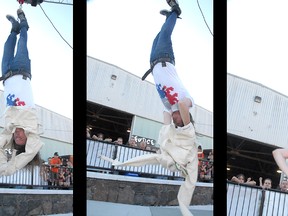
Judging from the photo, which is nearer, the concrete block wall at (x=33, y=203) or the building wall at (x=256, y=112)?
the building wall at (x=256, y=112)

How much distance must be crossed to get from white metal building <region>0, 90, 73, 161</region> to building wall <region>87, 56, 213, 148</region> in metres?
0.34

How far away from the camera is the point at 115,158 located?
4781 millimetres

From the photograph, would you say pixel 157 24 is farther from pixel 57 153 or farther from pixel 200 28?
pixel 57 153

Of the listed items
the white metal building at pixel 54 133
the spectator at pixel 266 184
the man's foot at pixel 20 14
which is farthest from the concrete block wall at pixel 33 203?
the spectator at pixel 266 184

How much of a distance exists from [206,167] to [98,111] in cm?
111

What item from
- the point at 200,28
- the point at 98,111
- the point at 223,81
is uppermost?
the point at 200,28

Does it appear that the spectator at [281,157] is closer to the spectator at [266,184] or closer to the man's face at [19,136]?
the spectator at [266,184]

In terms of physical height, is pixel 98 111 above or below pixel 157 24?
below

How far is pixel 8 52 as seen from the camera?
4.89m

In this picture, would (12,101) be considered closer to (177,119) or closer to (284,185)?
(177,119)

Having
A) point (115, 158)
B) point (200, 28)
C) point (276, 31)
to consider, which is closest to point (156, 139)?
point (115, 158)

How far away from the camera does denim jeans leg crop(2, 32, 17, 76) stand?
489cm

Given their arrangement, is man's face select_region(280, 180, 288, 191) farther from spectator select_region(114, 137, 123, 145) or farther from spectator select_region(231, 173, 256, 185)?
spectator select_region(114, 137, 123, 145)

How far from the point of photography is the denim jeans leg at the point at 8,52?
4887 mm
